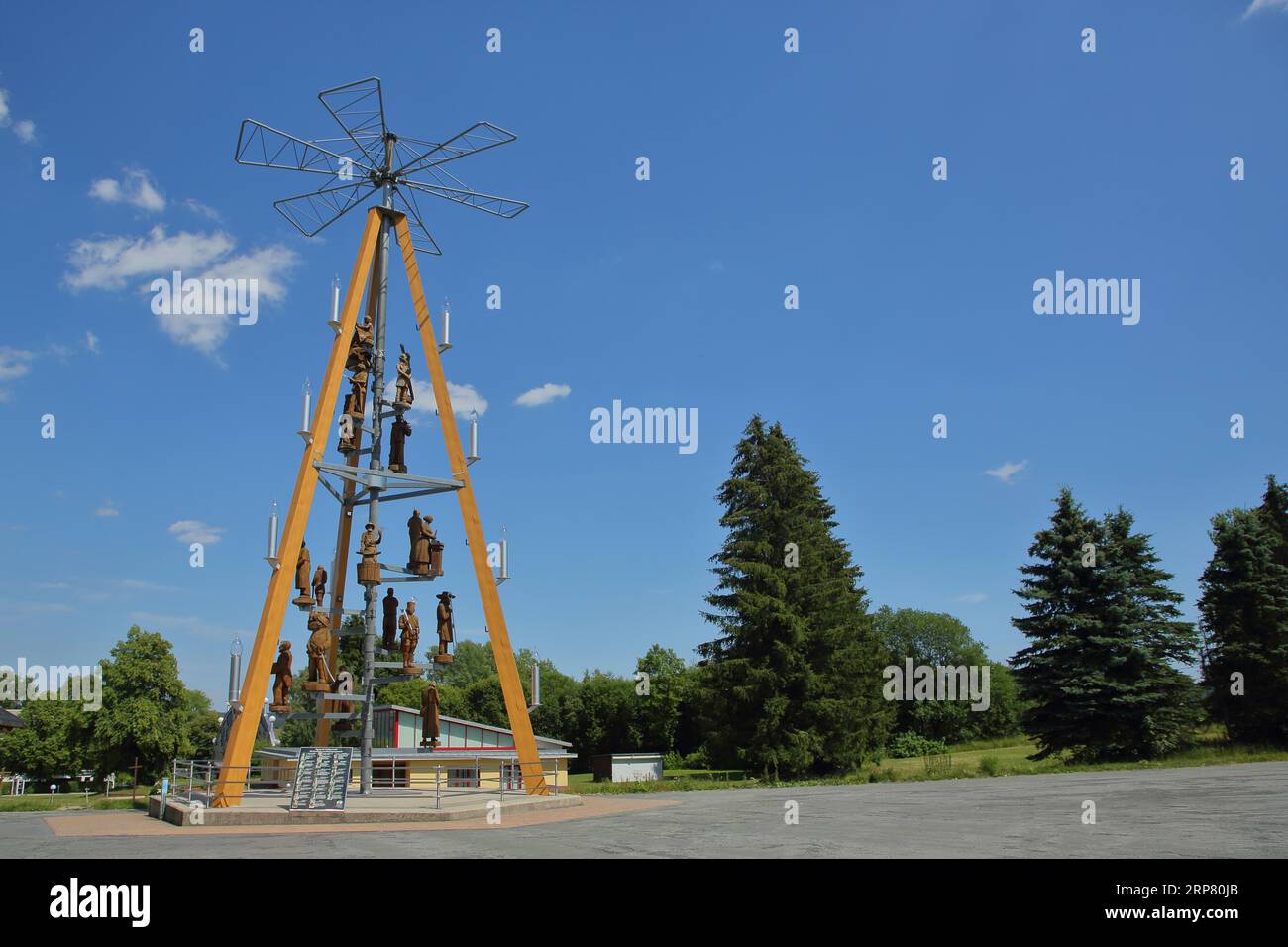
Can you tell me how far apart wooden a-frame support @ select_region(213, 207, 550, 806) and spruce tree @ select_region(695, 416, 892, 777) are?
16.3 metres

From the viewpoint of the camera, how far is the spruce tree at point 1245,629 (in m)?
37.7

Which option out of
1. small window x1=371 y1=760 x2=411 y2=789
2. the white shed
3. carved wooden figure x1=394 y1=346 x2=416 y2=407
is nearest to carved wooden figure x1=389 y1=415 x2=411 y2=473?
carved wooden figure x1=394 y1=346 x2=416 y2=407

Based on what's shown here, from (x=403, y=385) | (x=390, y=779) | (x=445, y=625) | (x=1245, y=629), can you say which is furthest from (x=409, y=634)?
(x=1245, y=629)

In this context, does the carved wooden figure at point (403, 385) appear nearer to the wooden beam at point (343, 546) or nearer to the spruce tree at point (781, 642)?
the wooden beam at point (343, 546)

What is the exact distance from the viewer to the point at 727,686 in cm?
3628

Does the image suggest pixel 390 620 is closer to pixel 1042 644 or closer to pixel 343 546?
pixel 343 546

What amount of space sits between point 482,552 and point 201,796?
23.8ft

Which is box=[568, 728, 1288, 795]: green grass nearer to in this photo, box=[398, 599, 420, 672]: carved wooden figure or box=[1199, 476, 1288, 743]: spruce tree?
box=[1199, 476, 1288, 743]: spruce tree

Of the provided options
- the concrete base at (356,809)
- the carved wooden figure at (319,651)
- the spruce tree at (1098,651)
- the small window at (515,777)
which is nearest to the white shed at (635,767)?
the spruce tree at (1098,651)

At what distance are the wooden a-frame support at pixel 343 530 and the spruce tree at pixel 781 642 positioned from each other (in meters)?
16.3

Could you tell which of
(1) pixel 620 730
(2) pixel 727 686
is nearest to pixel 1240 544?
(2) pixel 727 686

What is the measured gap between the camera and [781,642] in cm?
3569
